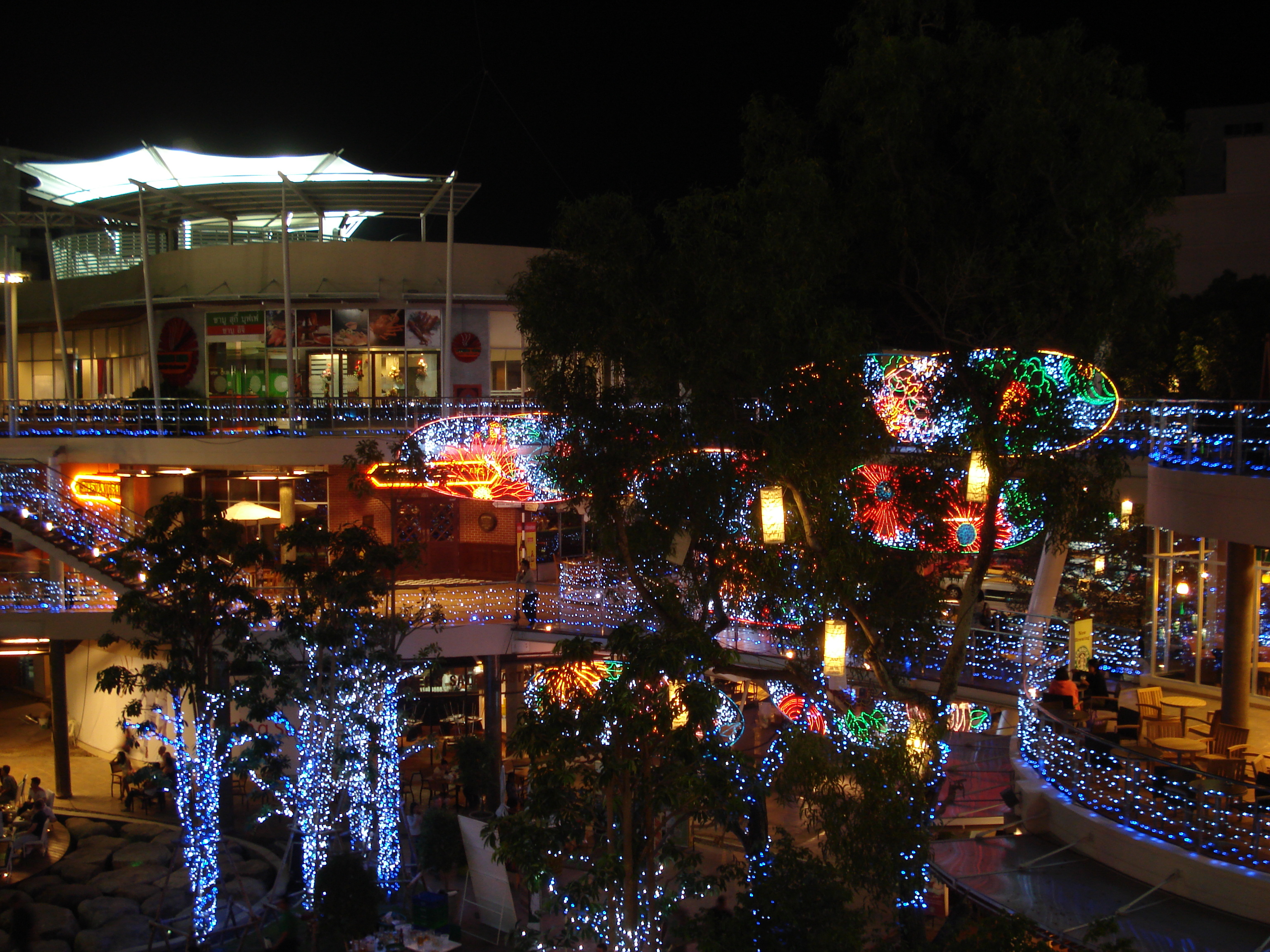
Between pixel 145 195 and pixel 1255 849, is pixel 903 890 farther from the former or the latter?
pixel 145 195

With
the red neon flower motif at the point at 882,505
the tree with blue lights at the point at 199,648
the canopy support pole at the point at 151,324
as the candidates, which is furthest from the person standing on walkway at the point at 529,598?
the red neon flower motif at the point at 882,505

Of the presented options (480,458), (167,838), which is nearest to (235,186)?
(480,458)

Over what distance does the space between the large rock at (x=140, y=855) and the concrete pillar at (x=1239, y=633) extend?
14.3 meters

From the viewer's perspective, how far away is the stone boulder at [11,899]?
42.7 feet

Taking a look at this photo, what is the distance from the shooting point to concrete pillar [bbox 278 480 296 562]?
73.8ft

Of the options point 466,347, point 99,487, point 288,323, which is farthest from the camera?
point 99,487

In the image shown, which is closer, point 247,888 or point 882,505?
point 882,505

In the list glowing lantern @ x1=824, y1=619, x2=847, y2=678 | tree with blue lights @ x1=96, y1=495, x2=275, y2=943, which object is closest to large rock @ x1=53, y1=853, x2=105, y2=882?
tree with blue lights @ x1=96, y1=495, x2=275, y2=943

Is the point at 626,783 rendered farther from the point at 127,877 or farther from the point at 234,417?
the point at 234,417

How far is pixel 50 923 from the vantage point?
499 inches

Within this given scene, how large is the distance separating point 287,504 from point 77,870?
9.45m

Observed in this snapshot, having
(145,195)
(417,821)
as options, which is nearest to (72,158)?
(145,195)

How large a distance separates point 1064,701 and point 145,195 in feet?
64.4

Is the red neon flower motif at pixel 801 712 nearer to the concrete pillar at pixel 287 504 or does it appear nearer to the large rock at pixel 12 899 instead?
the large rock at pixel 12 899
